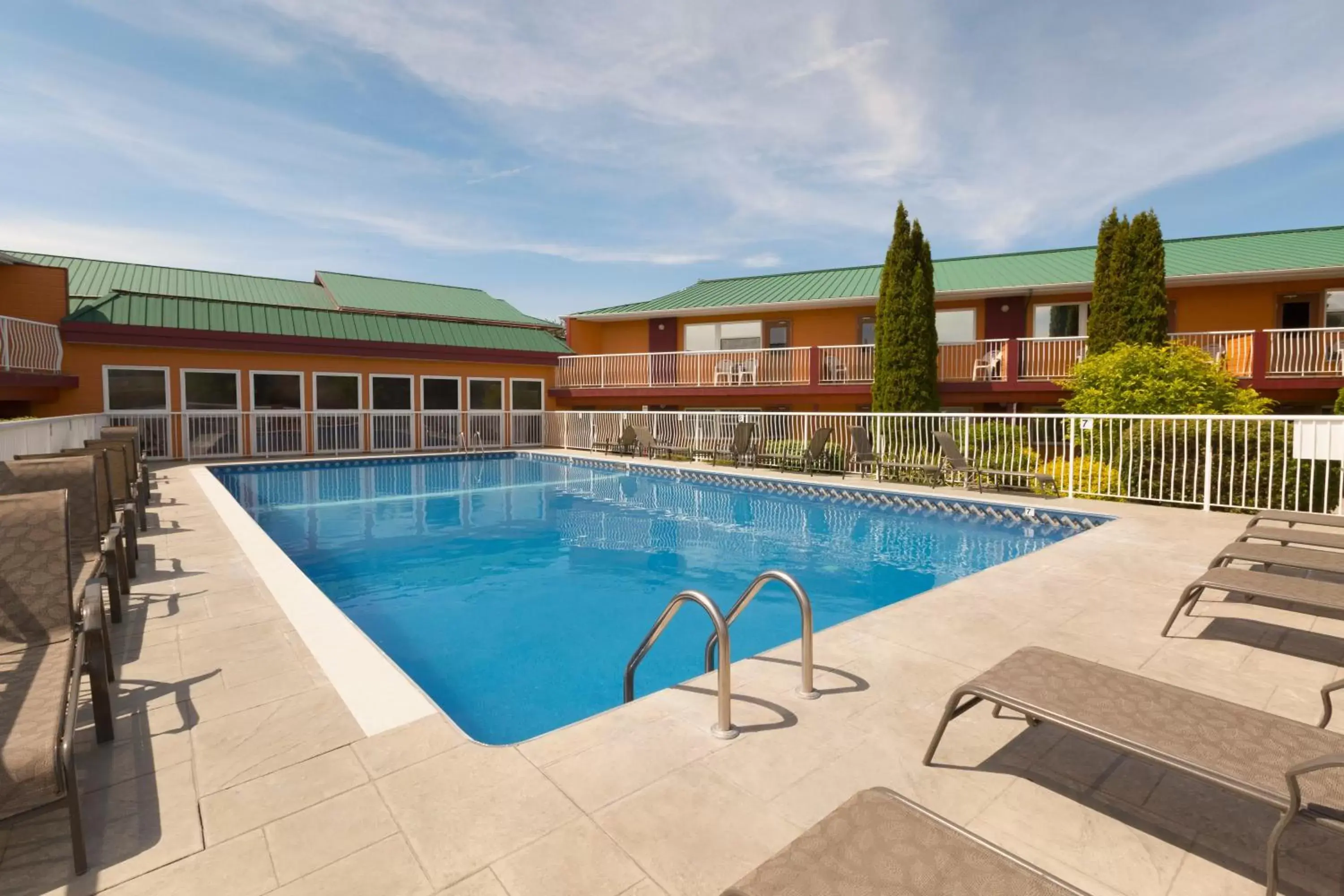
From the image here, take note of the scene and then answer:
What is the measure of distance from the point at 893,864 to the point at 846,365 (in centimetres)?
1865

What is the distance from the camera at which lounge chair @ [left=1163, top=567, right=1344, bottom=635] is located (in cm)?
378

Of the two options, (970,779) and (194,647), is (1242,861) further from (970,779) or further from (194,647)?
(194,647)

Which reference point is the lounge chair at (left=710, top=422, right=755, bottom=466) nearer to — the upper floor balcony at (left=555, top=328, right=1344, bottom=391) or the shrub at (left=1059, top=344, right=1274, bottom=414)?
the upper floor balcony at (left=555, top=328, right=1344, bottom=391)

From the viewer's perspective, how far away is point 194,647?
13.5 feet

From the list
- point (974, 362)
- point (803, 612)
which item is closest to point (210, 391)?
point (803, 612)

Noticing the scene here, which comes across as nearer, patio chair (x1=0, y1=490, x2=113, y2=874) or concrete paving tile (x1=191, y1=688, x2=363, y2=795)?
patio chair (x1=0, y1=490, x2=113, y2=874)

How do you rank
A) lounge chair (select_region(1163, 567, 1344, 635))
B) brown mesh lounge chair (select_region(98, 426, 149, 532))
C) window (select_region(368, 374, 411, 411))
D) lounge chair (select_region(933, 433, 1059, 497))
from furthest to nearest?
1. window (select_region(368, 374, 411, 411))
2. lounge chair (select_region(933, 433, 1059, 497))
3. brown mesh lounge chair (select_region(98, 426, 149, 532))
4. lounge chair (select_region(1163, 567, 1344, 635))

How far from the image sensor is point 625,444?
19.8 metres

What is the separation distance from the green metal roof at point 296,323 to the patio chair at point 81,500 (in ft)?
50.7

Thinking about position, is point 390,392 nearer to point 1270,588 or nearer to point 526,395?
point 526,395

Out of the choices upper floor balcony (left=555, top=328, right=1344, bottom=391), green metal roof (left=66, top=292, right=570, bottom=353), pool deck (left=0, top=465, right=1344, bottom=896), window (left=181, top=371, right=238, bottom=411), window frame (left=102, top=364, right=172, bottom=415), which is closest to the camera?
pool deck (left=0, top=465, right=1344, bottom=896)

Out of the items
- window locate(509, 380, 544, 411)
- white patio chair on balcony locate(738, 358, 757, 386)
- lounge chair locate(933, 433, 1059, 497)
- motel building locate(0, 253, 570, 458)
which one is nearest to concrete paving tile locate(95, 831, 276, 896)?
lounge chair locate(933, 433, 1059, 497)

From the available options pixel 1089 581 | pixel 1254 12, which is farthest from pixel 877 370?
pixel 1089 581

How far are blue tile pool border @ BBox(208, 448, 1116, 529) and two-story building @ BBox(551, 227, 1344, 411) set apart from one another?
4.82 meters
